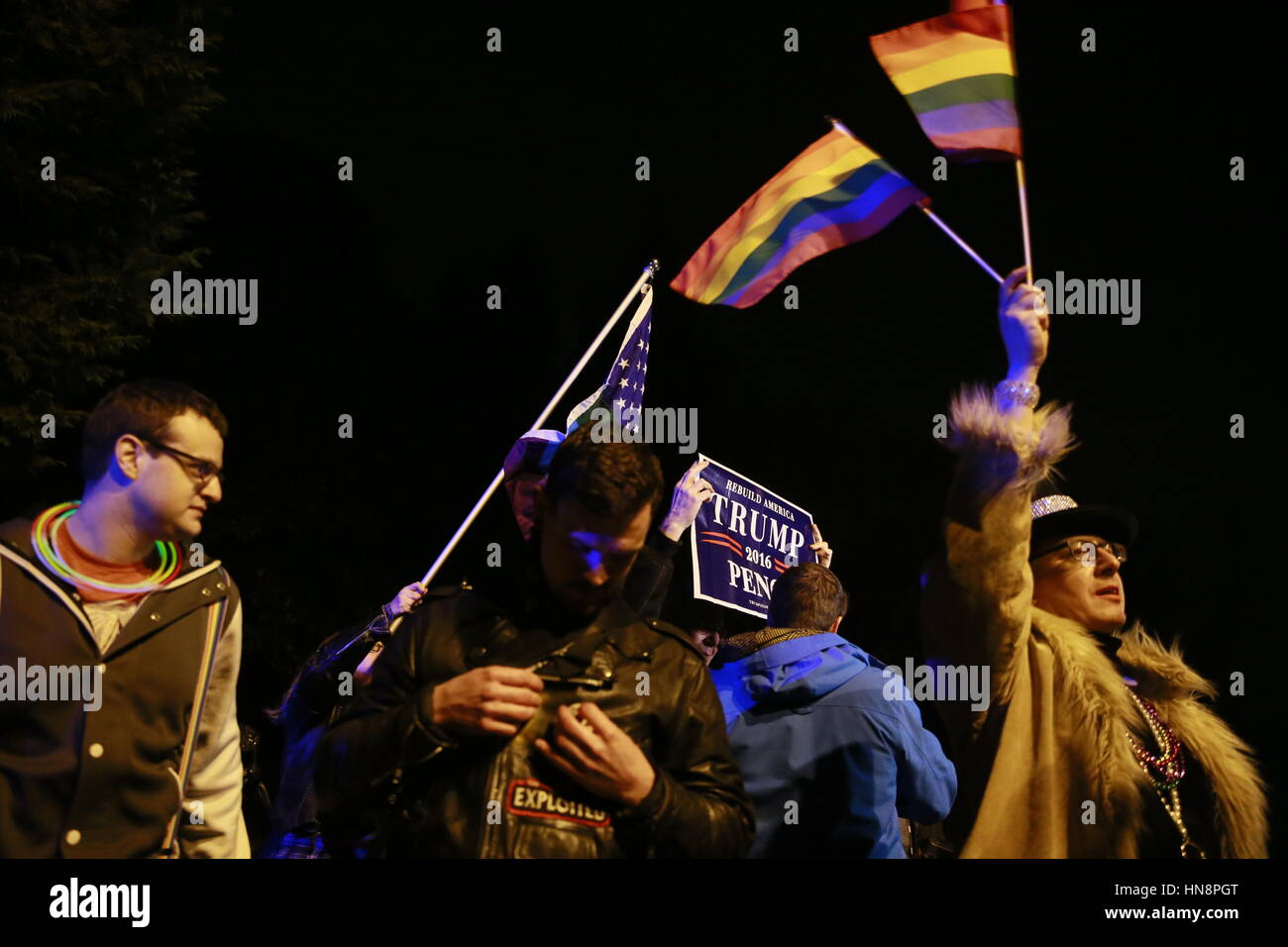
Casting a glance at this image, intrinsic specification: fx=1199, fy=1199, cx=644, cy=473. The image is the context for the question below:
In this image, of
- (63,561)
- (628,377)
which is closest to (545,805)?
(63,561)

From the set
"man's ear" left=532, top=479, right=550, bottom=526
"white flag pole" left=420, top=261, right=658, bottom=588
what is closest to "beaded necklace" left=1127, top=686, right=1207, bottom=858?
"man's ear" left=532, top=479, right=550, bottom=526

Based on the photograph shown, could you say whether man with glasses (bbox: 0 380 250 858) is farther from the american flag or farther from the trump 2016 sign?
the trump 2016 sign

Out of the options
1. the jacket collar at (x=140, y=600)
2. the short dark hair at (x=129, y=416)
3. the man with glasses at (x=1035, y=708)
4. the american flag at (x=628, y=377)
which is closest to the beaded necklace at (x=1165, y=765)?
the man with glasses at (x=1035, y=708)

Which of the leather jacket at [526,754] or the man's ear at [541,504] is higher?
the man's ear at [541,504]

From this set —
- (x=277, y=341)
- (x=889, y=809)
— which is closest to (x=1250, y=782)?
(x=889, y=809)

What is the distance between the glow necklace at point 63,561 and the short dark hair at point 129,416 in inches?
6.2

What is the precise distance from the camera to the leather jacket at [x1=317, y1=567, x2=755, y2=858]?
2.82 m

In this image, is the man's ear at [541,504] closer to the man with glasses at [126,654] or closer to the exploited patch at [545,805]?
the exploited patch at [545,805]

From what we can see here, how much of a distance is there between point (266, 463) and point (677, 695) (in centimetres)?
1525

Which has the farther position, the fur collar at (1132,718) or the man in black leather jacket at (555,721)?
the fur collar at (1132,718)

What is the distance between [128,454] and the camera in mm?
3541

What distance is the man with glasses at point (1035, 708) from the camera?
399 centimetres

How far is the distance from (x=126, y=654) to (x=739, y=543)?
489 cm

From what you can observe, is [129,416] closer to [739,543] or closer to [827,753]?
[827,753]
